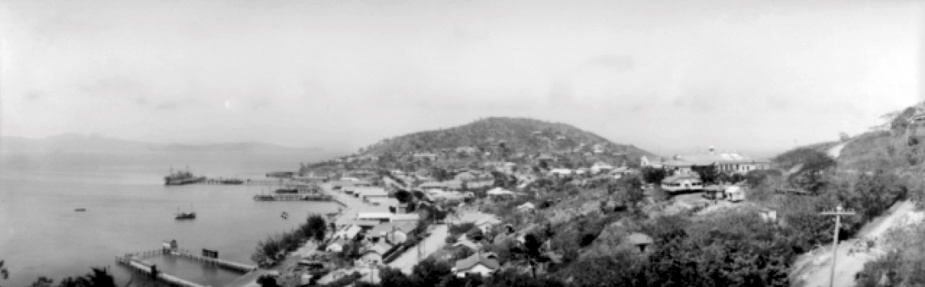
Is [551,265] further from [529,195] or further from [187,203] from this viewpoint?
[187,203]

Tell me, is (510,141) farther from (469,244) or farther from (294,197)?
(469,244)

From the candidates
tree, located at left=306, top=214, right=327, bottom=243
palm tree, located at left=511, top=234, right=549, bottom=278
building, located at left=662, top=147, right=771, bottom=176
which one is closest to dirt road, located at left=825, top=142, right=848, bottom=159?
building, located at left=662, top=147, right=771, bottom=176

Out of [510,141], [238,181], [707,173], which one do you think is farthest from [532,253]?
[510,141]

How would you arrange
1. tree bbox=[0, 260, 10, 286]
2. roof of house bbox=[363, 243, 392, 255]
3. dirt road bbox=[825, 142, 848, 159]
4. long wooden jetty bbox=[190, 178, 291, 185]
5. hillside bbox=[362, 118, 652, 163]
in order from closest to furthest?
tree bbox=[0, 260, 10, 286], dirt road bbox=[825, 142, 848, 159], roof of house bbox=[363, 243, 392, 255], long wooden jetty bbox=[190, 178, 291, 185], hillside bbox=[362, 118, 652, 163]

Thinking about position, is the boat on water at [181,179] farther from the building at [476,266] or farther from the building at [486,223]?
the building at [476,266]

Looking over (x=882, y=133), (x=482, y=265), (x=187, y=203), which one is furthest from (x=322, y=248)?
(x=187, y=203)

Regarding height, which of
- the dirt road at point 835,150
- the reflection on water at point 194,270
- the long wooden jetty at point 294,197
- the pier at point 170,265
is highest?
the dirt road at point 835,150

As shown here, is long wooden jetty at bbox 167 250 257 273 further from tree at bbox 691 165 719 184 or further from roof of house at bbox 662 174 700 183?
tree at bbox 691 165 719 184

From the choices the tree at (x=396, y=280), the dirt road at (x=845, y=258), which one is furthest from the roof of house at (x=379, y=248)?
the dirt road at (x=845, y=258)
